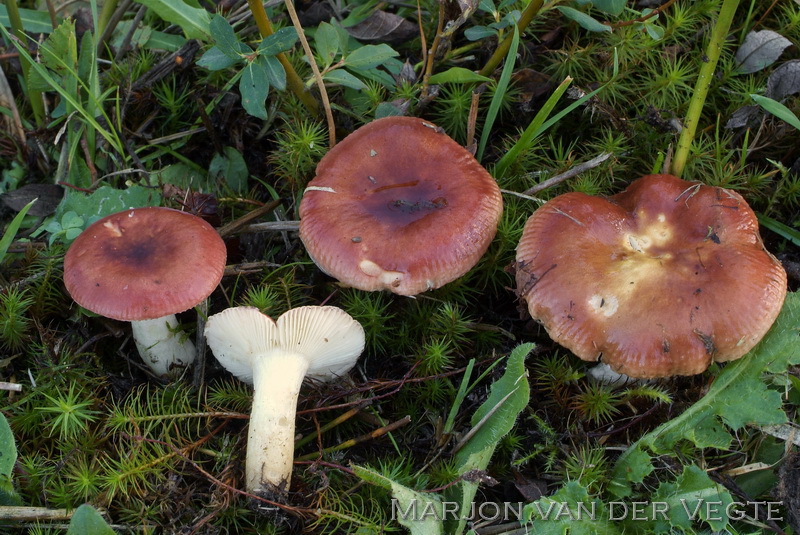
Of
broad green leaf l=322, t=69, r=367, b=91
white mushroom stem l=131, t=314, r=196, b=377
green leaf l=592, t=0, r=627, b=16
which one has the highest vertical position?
green leaf l=592, t=0, r=627, b=16

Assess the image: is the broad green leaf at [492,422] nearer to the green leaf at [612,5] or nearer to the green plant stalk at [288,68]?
the green leaf at [612,5]

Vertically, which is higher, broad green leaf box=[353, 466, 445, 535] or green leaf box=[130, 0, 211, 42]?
green leaf box=[130, 0, 211, 42]

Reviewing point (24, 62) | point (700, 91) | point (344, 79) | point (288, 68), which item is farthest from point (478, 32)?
point (24, 62)

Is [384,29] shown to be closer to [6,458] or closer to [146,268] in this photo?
[146,268]

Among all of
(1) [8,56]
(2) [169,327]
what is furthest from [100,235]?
(1) [8,56]

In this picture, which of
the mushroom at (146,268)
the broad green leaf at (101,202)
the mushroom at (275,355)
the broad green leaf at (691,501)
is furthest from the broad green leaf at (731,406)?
the broad green leaf at (101,202)

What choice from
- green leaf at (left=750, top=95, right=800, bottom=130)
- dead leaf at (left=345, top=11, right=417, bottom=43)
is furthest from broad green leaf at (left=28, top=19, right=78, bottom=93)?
green leaf at (left=750, top=95, right=800, bottom=130)

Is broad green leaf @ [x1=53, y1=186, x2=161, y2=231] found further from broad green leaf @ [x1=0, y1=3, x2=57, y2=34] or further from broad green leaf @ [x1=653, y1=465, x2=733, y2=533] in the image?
broad green leaf @ [x1=653, y1=465, x2=733, y2=533]
